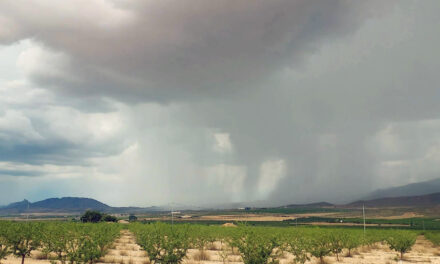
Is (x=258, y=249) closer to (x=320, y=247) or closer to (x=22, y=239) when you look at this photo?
(x=22, y=239)

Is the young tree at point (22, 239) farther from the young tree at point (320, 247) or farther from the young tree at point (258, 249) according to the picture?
the young tree at point (320, 247)

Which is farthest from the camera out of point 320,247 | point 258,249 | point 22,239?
point 320,247

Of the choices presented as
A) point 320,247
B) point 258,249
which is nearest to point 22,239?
point 258,249

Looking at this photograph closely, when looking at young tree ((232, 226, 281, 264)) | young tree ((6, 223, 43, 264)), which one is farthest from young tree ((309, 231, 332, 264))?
young tree ((6, 223, 43, 264))

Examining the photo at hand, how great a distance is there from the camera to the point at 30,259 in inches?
1779

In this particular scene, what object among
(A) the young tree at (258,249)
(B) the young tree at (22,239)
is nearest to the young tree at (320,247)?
(A) the young tree at (258,249)

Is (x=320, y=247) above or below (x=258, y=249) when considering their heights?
below

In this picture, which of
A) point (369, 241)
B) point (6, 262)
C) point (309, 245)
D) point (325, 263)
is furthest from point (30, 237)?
point (369, 241)

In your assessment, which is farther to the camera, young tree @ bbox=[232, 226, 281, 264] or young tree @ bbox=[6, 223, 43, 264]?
young tree @ bbox=[6, 223, 43, 264]

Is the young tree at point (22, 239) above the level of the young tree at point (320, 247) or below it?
above

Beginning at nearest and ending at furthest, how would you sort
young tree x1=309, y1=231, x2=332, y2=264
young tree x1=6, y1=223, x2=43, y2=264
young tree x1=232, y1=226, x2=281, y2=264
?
young tree x1=232, y1=226, x2=281, y2=264
young tree x1=6, y1=223, x2=43, y2=264
young tree x1=309, y1=231, x2=332, y2=264

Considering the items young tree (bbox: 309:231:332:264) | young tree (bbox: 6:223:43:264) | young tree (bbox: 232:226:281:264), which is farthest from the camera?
young tree (bbox: 309:231:332:264)

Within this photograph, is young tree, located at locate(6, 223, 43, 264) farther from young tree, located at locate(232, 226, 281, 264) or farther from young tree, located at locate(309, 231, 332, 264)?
young tree, located at locate(309, 231, 332, 264)

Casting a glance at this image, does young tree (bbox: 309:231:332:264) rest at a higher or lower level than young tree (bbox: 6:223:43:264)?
lower
